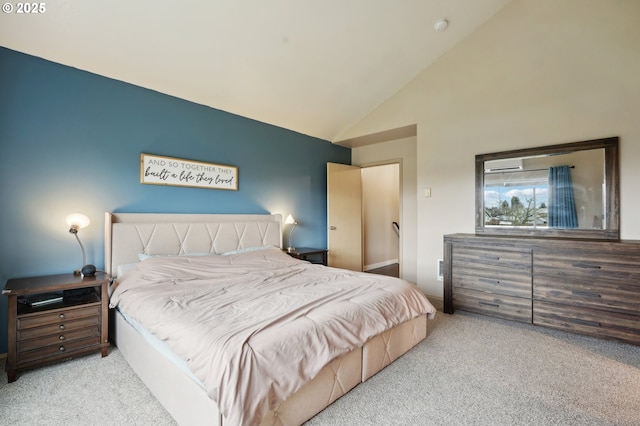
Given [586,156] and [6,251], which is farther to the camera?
[586,156]

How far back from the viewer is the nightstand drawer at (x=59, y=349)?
212cm

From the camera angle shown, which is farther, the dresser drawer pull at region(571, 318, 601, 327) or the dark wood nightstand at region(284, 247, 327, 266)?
the dark wood nightstand at region(284, 247, 327, 266)

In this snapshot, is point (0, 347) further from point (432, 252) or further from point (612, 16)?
point (612, 16)

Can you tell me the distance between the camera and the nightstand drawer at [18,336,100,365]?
2117 mm

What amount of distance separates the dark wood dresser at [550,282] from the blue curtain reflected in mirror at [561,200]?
12.8 inches

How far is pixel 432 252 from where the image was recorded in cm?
403

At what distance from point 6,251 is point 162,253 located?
1136 mm

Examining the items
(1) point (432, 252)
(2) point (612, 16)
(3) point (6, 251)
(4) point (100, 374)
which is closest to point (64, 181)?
(3) point (6, 251)

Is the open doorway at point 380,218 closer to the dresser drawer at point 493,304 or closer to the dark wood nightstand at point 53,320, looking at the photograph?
the dresser drawer at point 493,304

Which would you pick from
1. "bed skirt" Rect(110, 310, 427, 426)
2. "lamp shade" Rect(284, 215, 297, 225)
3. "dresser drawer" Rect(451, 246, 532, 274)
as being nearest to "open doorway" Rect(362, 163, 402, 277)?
"lamp shade" Rect(284, 215, 297, 225)

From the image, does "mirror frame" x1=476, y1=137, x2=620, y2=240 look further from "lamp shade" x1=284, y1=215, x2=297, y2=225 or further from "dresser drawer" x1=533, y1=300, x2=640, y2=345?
"lamp shade" x1=284, y1=215, x2=297, y2=225

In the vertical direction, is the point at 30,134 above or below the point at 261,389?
above

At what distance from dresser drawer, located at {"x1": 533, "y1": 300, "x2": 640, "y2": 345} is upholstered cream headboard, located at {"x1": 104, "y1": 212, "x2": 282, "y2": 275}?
309cm

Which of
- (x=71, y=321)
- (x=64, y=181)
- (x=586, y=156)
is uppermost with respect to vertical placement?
(x=586, y=156)
